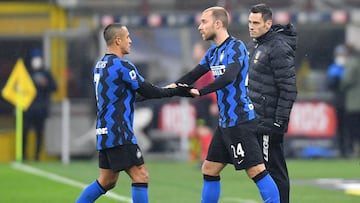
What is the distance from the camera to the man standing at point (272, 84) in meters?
10.6

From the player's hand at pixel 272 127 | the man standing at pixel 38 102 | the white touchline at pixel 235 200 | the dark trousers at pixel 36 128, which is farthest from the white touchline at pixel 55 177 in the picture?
the player's hand at pixel 272 127

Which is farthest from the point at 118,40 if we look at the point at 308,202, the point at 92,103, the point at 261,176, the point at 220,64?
the point at 92,103

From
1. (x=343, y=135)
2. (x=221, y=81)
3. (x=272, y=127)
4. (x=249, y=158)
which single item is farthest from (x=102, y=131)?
(x=343, y=135)

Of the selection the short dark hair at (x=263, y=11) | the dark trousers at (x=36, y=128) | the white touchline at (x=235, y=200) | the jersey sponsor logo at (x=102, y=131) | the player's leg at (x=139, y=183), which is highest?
the short dark hair at (x=263, y=11)

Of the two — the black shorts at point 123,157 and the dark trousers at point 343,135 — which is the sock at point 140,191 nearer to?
the black shorts at point 123,157

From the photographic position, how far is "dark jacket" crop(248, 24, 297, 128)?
10.6 meters

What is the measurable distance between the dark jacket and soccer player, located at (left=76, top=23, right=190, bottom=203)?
3.83ft

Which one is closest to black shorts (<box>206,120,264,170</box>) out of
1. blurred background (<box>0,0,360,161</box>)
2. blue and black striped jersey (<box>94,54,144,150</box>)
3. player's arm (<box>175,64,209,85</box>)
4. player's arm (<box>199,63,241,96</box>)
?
player's arm (<box>199,63,241,96</box>)

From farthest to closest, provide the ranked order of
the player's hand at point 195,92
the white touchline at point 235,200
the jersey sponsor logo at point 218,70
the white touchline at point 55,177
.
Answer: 1. the white touchline at point 55,177
2. the white touchline at point 235,200
3. the jersey sponsor logo at point 218,70
4. the player's hand at point 195,92

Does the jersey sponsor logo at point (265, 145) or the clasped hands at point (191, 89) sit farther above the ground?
the clasped hands at point (191, 89)

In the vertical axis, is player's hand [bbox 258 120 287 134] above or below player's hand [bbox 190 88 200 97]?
below

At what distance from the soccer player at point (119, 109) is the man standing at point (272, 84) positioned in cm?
117

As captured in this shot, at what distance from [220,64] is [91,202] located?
1.68m

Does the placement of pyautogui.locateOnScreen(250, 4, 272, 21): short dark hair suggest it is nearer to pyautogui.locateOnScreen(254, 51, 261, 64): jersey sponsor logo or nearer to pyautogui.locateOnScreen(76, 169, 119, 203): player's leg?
pyautogui.locateOnScreen(254, 51, 261, 64): jersey sponsor logo
